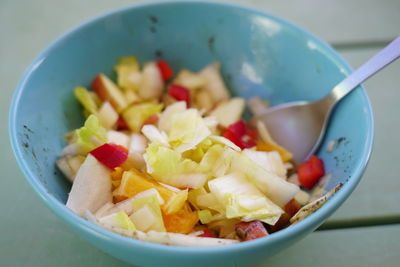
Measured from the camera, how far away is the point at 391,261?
0.87m

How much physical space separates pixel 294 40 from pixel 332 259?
0.52m

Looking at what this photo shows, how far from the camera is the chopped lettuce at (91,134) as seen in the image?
901 mm

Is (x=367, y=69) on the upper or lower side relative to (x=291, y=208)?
upper

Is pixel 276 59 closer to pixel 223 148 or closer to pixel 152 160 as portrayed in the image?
pixel 223 148

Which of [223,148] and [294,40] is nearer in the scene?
[223,148]

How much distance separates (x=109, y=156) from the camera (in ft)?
2.84

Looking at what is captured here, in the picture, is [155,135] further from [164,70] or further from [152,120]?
[164,70]

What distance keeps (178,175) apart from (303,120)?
13.8 inches

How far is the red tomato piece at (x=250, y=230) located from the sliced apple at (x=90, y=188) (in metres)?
0.25

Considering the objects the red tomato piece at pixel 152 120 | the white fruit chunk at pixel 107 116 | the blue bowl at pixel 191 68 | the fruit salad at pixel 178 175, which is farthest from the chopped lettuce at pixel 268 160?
the white fruit chunk at pixel 107 116

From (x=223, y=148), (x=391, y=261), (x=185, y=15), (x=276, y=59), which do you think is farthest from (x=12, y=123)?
(x=391, y=261)

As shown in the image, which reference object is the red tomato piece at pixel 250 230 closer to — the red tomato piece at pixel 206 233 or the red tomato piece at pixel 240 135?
the red tomato piece at pixel 206 233

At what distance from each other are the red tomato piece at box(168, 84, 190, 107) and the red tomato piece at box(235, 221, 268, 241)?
1.42 ft

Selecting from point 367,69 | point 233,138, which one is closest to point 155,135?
point 233,138
